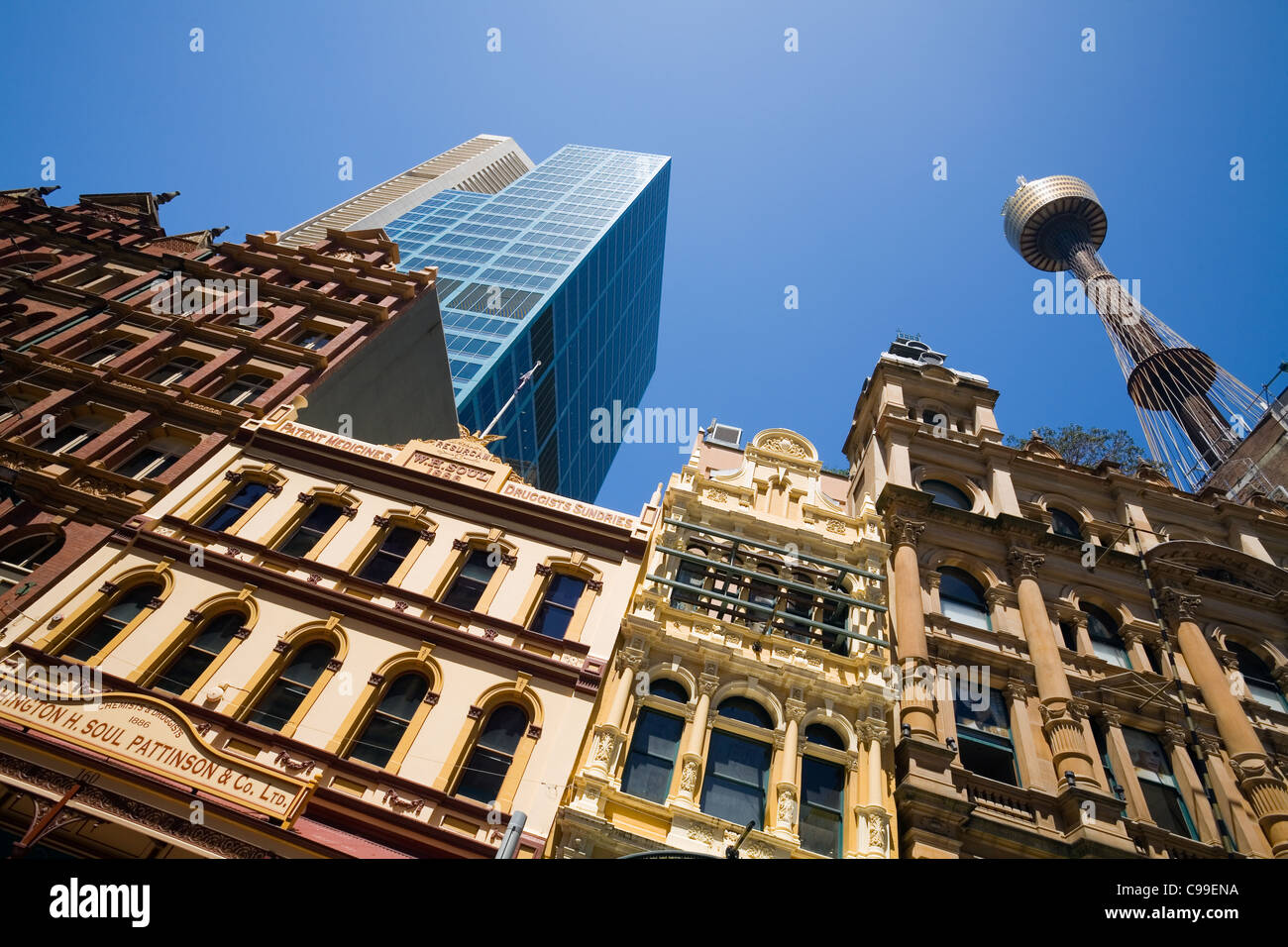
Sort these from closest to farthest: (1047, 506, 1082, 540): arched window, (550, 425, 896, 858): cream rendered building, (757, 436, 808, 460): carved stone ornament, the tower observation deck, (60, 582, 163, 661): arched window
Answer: (550, 425, 896, 858): cream rendered building
(60, 582, 163, 661): arched window
(757, 436, 808, 460): carved stone ornament
(1047, 506, 1082, 540): arched window
the tower observation deck

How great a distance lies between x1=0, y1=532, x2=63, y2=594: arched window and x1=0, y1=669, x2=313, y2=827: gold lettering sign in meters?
5.72

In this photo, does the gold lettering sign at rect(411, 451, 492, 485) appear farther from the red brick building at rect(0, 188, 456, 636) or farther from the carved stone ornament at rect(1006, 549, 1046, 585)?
the carved stone ornament at rect(1006, 549, 1046, 585)

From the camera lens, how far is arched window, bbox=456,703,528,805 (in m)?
15.4

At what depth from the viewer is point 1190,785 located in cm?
1939

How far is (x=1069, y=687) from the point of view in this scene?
20.5 m

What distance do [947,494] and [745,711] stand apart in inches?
520

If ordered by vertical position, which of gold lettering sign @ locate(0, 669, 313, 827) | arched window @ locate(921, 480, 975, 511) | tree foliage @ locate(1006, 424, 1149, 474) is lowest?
gold lettering sign @ locate(0, 669, 313, 827)

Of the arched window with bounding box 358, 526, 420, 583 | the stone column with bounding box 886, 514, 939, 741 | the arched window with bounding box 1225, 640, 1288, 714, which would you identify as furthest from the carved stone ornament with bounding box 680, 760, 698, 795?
the arched window with bounding box 1225, 640, 1288, 714

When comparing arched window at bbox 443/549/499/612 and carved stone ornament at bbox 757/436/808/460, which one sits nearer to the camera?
arched window at bbox 443/549/499/612

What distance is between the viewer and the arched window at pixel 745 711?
18031 mm

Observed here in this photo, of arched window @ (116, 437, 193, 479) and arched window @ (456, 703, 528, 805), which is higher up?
arched window @ (116, 437, 193, 479)

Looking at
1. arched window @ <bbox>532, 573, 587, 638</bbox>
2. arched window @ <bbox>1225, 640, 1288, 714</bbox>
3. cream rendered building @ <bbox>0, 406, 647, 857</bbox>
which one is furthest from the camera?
arched window @ <bbox>1225, 640, 1288, 714</bbox>

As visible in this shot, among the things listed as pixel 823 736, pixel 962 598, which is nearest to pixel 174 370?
pixel 823 736
